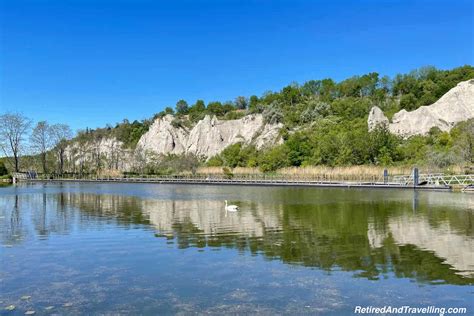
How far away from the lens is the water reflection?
10391mm

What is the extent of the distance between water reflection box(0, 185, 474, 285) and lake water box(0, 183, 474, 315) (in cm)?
5

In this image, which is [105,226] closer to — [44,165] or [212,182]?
[212,182]

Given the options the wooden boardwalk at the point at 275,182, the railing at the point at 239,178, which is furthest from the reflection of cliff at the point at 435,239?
the railing at the point at 239,178

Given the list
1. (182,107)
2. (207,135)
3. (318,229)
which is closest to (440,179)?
(318,229)

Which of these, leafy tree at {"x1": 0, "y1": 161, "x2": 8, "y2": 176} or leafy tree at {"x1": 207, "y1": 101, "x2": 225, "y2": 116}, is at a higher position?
leafy tree at {"x1": 207, "y1": 101, "x2": 225, "y2": 116}

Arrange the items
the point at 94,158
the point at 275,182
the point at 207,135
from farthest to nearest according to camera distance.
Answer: the point at 94,158 → the point at 207,135 → the point at 275,182

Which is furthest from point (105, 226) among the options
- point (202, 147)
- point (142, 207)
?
point (202, 147)

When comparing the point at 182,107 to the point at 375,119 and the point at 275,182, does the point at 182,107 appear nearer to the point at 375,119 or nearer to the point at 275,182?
the point at 375,119

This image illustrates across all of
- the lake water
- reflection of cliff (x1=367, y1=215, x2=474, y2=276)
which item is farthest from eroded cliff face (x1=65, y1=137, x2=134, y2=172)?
reflection of cliff (x1=367, y1=215, x2=474, y2=276)

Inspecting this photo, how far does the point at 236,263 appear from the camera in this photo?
10469 mm

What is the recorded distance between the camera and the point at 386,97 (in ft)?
273

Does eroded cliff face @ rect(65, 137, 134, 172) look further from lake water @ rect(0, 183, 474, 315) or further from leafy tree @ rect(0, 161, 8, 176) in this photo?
lake water @ rect(0, 183, 474, 315)

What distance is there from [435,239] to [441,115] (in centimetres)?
5349

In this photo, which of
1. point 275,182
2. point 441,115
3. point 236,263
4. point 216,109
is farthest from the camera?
point 216,109
